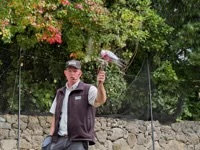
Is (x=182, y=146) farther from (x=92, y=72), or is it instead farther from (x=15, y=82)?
(x=15, y=82)

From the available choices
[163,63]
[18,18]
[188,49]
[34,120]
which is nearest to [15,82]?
[34,120]

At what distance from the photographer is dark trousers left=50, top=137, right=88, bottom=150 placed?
342 cm

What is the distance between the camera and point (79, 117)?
3.44m

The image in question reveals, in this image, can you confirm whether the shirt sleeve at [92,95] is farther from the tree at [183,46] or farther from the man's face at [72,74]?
the tree at [183,46]

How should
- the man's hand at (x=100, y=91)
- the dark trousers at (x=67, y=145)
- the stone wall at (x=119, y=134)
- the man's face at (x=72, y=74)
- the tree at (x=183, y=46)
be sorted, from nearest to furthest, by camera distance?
the man's hand at (x=100, y=91) → the dark trousers at (x=67, y=145) → the man's face at (x=72, y=74) → the stone wall at (x=119, y=134) → the tree at (x=183, y=46)

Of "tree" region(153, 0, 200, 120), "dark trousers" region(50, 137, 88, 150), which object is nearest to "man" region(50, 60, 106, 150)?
"dark trousers" region(50, 137, 88, 150)

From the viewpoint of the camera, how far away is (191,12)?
28.6 feet

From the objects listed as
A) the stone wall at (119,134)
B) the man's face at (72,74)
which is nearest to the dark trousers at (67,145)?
the man's face at (72,74)

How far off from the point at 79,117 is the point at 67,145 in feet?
0.84

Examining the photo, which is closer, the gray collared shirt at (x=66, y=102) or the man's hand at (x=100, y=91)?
the man's hand at (x=100, y=91)

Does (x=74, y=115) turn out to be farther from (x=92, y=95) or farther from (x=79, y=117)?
(x=92, y=95)

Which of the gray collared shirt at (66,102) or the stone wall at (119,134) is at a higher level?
the gray collared shirt at (66,102)

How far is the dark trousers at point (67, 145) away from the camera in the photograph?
3.42m

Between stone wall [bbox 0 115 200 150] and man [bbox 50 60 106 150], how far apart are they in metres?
3.90
